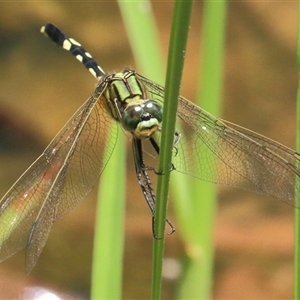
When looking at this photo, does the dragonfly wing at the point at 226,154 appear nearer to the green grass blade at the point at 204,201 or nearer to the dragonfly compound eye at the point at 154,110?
the green grass blade at the point at 204,201

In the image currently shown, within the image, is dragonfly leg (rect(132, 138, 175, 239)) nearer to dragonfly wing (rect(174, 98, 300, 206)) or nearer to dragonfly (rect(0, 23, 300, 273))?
dragonfly (rect(0, 23, 300, 273))

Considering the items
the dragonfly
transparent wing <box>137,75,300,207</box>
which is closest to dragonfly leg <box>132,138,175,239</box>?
the dragonfly

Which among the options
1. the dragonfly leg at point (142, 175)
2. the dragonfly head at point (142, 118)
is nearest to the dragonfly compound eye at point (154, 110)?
the dragonfly head at point (142, 118)

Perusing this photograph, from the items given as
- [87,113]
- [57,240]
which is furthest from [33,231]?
[57,240]

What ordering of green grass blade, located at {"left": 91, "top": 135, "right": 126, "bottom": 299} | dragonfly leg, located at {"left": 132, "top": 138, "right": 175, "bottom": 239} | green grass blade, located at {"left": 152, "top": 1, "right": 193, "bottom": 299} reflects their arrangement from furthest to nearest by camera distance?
dragonfly leg, located at {"left": 132, "top": 138, "right": 175, "bottom": 239} < green grass blade, located at {"left": 91, "top": 135, "right": 126, "bottom": 299} < green grass blade, located at {"left": 152, "top": 1, "right": 193, "bottom": 299}

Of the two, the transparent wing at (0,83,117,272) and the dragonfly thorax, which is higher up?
the dragonfly thorax

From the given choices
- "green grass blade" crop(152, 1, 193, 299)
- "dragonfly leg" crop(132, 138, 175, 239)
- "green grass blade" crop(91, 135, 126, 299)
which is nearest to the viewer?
"green grass blade" crop(152, 1, 193, 299)
